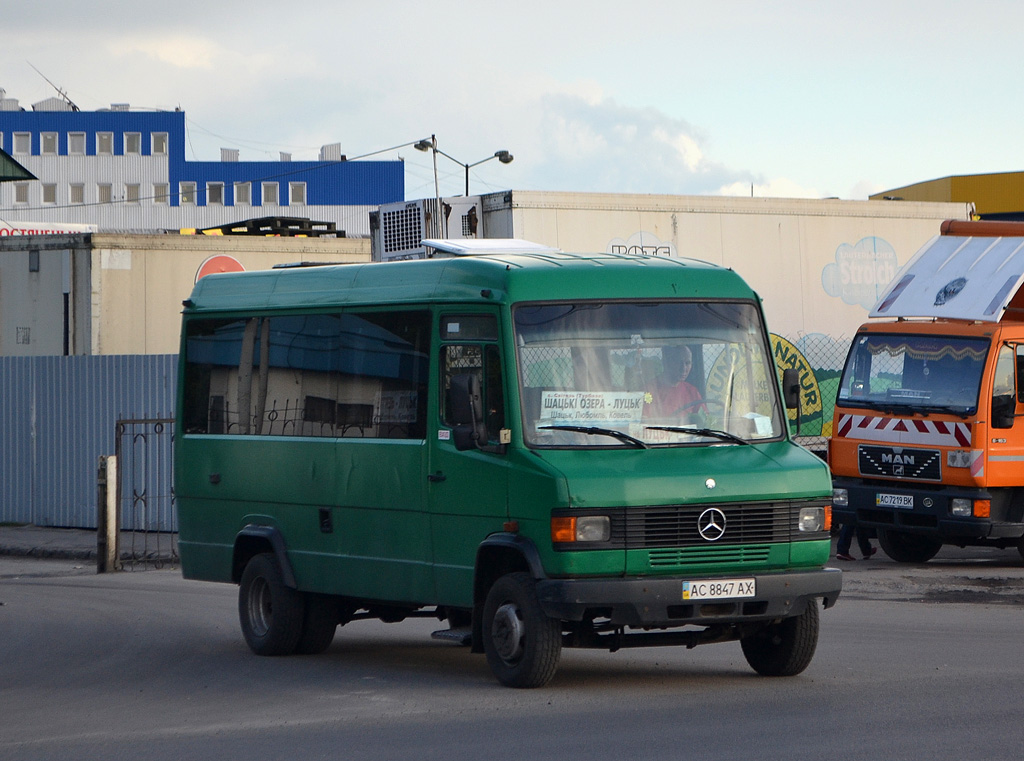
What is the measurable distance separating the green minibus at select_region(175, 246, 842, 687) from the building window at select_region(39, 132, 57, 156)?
3455 inches

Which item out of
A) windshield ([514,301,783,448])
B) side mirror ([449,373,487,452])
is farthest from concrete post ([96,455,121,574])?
windshield ([514,301,783,448])

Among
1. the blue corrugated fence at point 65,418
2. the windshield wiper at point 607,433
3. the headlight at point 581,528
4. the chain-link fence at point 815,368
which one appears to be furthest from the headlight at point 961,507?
the blue corrugated fence at point 65,418

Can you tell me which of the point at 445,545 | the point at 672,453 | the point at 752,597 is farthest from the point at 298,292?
the point at 752,597

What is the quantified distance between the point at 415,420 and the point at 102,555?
1043 centimetres

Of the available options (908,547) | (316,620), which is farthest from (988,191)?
(316,620)

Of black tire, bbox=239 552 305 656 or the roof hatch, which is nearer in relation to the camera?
black tire, bbox=239 552 305 656

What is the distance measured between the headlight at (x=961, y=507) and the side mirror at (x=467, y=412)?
8.74 metres

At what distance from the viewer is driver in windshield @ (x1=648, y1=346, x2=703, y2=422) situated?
30.5ft

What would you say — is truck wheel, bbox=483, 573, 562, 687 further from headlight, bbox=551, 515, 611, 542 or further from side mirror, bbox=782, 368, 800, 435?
side mirror, bbox=782, 368, 800, 435

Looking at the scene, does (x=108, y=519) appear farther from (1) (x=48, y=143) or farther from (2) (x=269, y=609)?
(1) (x=48, y=143)

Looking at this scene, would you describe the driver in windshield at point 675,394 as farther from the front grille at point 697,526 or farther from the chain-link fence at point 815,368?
the chain-link fence at point 815,368

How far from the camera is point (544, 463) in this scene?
8.91 metres

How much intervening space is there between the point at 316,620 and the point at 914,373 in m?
8.28

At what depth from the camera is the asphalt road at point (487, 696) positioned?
24.8ft
